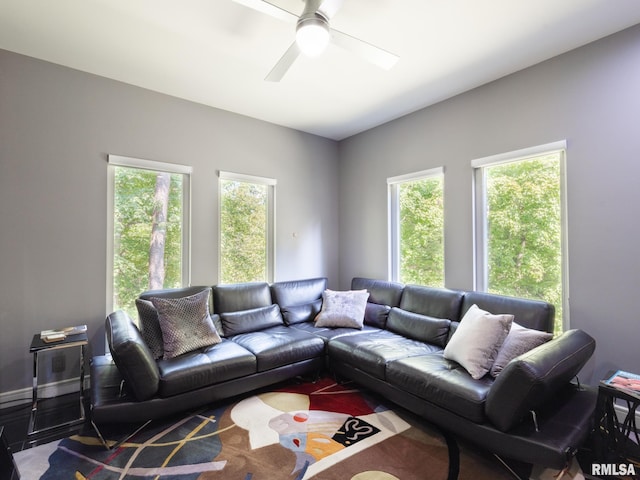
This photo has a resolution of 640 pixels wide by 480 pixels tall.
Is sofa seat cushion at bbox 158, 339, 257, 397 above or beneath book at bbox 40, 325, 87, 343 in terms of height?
beneath

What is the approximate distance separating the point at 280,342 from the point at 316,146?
2954mm

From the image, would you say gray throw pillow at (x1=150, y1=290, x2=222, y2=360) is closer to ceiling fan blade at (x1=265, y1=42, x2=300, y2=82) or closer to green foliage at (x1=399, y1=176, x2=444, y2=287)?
ceiling fan blade at (x1=265, y1=42, x2=300, y2=82)

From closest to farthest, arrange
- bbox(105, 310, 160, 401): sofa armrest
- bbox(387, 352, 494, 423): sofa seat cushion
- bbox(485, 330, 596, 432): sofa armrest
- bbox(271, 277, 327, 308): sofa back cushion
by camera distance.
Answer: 1. bbox(485, 330, 596, 432): sofa armrest
2. bbox(387, 352, 494, 423): sofa seat cushion
3. bbox(105, 310, 160, 401): sofa armrest
4. bbox(271, 277, 327, 308): sofa back cushion

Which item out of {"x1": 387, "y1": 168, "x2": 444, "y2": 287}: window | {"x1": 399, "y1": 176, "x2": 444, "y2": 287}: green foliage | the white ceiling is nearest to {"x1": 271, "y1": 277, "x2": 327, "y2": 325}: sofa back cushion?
{"x1": 387, "y1": 168, "x2": 444, "y2": 287}: window

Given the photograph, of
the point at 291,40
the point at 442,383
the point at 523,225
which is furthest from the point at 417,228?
the point at 291,40

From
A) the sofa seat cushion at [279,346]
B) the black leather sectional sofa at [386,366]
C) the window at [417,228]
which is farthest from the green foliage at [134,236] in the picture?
the window at [417,228]

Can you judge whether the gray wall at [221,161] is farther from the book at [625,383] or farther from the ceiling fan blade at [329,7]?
the ceiling fan blade at [329,7]

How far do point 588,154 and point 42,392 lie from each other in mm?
5045

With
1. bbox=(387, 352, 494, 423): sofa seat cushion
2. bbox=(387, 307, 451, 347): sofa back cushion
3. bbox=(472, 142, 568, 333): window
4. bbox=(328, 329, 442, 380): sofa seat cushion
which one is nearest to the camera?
bbox=(387, 352, 494, 423): sofa seat cushion

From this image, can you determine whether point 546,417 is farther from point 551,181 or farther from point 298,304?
point 298,304

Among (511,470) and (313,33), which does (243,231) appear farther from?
(511,470)

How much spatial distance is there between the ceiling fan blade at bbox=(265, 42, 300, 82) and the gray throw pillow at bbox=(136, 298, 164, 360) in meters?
2.21

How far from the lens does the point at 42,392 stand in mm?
2781

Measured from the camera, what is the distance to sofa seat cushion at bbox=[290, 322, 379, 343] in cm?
328
